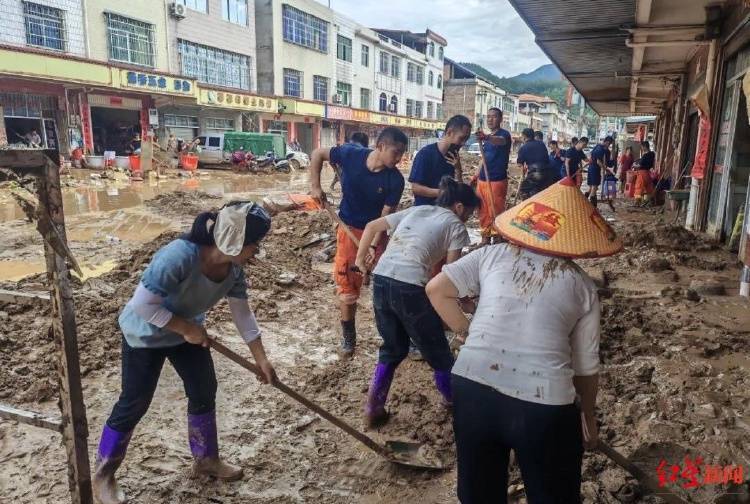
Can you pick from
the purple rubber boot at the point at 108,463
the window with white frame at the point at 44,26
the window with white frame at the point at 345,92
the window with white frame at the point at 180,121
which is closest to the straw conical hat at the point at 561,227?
the purple rubber boot at the point at 108,463

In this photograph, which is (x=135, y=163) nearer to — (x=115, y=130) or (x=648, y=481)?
(x=115, y=130)

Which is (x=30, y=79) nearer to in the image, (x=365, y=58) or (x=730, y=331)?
(x=730, y=331)

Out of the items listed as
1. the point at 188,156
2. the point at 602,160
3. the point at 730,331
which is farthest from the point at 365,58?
the point at 730,331

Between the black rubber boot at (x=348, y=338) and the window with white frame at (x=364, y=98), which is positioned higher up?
the window with white frame at (x=364, y=98)

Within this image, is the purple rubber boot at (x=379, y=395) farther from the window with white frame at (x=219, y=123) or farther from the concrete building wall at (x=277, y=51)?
the concrete building wall at (x=277, y=51)

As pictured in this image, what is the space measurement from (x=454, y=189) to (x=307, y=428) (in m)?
1.65

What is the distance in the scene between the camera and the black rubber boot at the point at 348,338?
413cm

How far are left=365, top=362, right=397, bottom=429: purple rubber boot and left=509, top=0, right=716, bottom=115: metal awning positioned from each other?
4.69m

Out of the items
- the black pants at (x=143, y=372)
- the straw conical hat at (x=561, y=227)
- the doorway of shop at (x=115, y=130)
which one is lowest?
the black pants at (x=143, y=372)

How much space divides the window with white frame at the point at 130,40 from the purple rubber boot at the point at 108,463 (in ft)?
71.2

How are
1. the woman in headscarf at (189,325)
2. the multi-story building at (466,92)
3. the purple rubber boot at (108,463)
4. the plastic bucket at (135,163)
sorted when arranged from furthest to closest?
1. the multi-story building at (466,92)
2. the plastic bucket at (135,163)
3. the purple rubber boot at (108,463)
4. the woman in headscarf at (189,325)

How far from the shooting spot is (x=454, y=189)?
2.82 metres

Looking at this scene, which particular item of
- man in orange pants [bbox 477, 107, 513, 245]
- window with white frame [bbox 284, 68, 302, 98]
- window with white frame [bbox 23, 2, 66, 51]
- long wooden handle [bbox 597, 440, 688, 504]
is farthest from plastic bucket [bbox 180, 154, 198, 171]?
long wooden handle [bbox 597, 440, 688, 504]

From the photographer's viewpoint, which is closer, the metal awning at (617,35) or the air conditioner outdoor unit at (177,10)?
the metal awning at (617,35)
